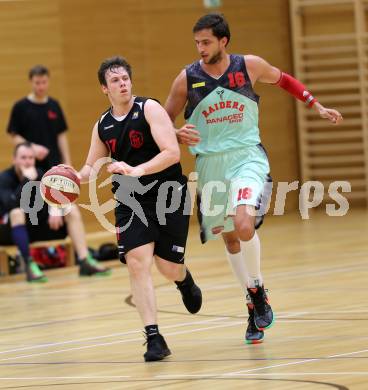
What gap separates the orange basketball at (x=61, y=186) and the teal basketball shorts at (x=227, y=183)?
895mm

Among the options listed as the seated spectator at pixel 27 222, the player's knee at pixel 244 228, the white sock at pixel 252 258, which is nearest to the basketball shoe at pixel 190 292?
the white sock at pixel 252 258

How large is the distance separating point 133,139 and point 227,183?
74 cm

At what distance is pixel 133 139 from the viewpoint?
241 inches

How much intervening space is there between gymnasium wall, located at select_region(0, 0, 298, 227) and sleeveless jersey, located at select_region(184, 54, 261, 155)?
8177mm

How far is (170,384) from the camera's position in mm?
5145

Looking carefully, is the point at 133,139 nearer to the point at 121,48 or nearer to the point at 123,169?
the point at 123,169

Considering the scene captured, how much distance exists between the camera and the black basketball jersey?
20.1 feet

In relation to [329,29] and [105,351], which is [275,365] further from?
[329,29]

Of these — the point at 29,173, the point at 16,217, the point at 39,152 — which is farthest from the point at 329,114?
the point at 39,152

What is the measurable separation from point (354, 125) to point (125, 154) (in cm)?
1227

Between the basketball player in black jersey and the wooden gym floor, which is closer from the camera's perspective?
the wooden gym floor

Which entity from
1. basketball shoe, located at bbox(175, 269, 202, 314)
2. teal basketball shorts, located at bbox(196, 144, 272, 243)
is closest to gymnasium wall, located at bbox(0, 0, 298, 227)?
basketball shoe, located at bbox(175, 269, 202, 314)

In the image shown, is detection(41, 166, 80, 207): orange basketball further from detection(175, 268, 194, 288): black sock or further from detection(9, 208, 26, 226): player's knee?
detection(9, 208, 26, 226): player's knee

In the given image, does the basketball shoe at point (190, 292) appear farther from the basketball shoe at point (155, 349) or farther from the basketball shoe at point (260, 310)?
the basketball shoe at point (155, 349)
